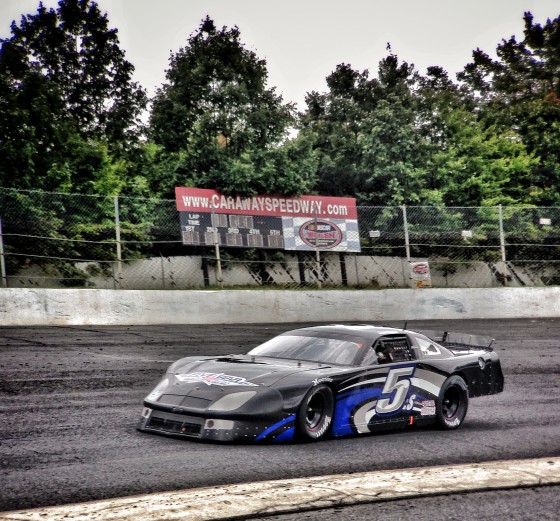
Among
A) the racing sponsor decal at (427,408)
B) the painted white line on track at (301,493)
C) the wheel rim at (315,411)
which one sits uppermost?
the wheel rim at (315,411)

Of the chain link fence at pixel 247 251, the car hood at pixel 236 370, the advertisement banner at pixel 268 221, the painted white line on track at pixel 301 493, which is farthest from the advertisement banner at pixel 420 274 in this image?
the painted white line on track at pixel 301 493

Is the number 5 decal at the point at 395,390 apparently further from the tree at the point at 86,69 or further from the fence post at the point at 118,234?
the tree at the point at 86,69

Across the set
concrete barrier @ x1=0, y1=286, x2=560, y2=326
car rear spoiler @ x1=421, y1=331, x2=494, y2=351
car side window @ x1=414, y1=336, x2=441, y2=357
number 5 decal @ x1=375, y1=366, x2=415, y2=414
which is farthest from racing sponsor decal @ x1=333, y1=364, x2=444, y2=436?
concrete barrier @ x1=0, y1=286, x2=560, y2=326

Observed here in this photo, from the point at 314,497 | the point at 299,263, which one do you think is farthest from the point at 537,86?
the point at 314,497

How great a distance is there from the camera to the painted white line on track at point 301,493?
502cm

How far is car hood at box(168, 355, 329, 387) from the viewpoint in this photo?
7762 millimetres

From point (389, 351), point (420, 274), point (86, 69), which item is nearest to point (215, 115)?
point (86, 69)

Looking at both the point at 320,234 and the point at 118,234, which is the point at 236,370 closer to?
the point at 118,234

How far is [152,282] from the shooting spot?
19.3 metres

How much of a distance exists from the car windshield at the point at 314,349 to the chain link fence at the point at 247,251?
9575mm

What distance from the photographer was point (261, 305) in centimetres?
2038

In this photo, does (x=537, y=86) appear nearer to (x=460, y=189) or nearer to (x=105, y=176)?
(x=460, y=189)

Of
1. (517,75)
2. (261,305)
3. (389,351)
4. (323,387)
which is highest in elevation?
(517,75)

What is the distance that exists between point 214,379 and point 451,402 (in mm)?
3107
